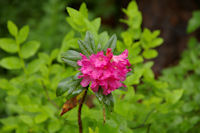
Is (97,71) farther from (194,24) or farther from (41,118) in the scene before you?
(194,24)

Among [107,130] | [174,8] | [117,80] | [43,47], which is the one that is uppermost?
[174,8]

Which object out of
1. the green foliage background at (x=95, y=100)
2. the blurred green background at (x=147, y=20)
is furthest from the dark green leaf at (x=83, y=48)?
the blurred green background at (x=147, y=20)

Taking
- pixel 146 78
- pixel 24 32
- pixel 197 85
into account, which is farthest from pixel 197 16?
pixel 24 32

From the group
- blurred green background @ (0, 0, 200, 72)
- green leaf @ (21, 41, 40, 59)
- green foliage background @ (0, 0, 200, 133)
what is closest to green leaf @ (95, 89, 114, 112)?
green foliage background @ (0, 0, 200, 133)

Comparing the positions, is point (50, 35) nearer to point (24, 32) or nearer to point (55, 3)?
point (55, 3)

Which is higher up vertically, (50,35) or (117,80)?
(50,35)

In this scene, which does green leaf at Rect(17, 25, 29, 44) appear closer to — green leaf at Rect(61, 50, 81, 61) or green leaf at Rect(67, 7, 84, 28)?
green leaf at Rect(67, 7, 84, 28)

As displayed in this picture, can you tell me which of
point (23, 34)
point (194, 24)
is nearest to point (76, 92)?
point (23, 34)
